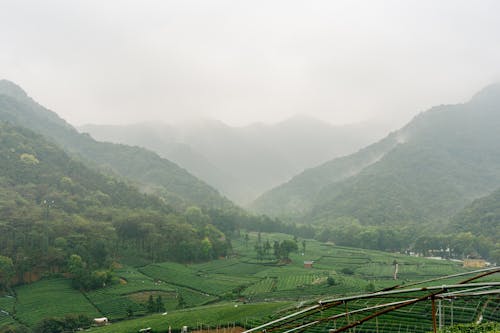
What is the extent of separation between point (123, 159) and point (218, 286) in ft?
441

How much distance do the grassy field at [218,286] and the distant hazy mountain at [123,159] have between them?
76.9 metres

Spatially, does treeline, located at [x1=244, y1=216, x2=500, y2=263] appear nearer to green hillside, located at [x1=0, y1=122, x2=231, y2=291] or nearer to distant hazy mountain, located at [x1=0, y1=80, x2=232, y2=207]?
green hillside, located at [x1=0, y1=122, x2=231, y2=291]

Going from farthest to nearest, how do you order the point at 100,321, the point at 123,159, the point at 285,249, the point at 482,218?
the point at 123,159 → the point at 482,218 → the point at 285,249 → the point at 100,321

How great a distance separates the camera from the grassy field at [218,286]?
1913 inches

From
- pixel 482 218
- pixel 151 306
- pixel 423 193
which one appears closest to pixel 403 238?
pixel 482 218

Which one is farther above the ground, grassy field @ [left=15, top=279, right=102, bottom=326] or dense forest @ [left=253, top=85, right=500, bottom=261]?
dense forest @ [left=253, top=85, right=500, bottom=261]

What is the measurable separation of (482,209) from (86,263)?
322ft

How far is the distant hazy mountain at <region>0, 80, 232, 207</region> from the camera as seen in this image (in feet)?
516

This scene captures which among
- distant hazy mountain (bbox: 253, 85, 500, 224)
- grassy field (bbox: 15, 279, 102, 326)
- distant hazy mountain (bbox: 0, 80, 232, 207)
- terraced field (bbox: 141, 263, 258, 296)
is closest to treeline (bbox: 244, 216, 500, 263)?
distant hazy mountain (bbox: 253, 85, 500, 224)

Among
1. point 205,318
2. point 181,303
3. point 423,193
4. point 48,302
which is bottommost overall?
point 181,303

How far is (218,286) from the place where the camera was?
6306cm

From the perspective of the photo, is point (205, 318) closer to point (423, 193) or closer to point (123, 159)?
point (423, 193)

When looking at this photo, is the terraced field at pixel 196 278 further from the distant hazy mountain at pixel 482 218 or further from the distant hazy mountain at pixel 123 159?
the distant hazy mountain at pixel 123 159

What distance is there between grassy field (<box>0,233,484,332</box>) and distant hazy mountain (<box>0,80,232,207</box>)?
76.9 m
